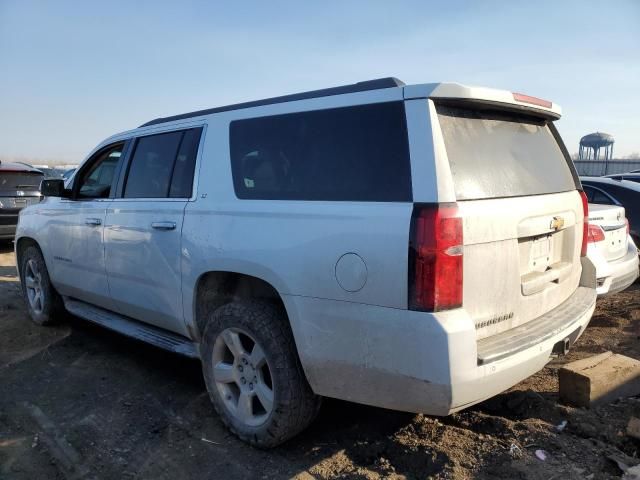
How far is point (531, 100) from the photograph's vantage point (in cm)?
303

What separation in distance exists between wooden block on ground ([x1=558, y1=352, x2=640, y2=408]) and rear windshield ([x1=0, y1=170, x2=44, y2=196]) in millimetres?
10519

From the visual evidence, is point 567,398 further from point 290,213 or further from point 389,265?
point 290,213

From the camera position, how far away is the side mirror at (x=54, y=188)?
4.85 meters

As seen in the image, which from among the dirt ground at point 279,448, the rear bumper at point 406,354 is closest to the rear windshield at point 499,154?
the rear bumper at point 406,354

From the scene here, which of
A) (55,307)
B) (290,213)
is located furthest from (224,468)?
(55,307)

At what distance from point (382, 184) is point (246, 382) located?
58.8 inches

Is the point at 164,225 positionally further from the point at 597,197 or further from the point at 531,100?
the point at 597,197

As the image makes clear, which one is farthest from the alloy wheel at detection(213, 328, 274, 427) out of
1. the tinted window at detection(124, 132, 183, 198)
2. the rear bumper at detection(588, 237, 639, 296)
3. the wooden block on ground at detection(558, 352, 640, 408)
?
the rear bumper at detection(588, 237, 639, 296)

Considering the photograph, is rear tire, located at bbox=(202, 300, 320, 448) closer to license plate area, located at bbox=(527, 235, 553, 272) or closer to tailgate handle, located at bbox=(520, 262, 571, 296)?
tailgate handle, located at bbox=(520, 262, 571, 296)

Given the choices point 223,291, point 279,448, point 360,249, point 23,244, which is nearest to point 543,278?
point 360,249

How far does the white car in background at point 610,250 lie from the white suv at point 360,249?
1.66m

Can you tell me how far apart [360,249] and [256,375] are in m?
1.12

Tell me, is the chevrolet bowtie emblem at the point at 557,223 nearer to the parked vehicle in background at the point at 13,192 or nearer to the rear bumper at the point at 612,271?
the rear bumper at the point at 612,271

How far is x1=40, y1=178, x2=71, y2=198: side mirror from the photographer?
4.85m
